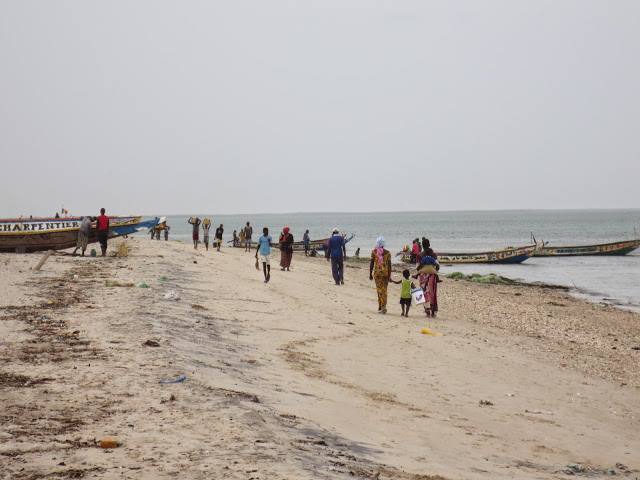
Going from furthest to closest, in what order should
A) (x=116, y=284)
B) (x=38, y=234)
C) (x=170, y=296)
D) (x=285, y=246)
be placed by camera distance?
(x=38, y=234) → (x=285, y=246) → (x=116, y=284) → (x=170, y=296)

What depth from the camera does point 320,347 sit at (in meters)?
11.5

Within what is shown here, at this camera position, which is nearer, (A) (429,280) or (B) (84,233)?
(A) (429,280)

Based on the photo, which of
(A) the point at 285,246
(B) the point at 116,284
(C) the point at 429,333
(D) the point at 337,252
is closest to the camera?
(C) the point at 429,333

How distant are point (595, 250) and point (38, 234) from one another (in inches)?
1707

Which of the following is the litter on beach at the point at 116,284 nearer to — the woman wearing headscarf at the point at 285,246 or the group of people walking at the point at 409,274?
the group of people walking at the point at 409,274

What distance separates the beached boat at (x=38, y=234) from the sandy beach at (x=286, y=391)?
1096 centimetres

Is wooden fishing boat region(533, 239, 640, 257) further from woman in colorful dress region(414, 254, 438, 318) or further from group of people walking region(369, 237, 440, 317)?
group of people walking region(369, 237, 440, 317)

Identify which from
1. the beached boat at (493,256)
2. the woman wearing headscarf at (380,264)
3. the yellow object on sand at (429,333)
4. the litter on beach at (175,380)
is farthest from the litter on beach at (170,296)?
the beached boat at (493,256)

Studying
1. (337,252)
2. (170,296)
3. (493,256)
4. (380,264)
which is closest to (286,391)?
(170,296)

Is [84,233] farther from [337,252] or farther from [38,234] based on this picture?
[337,252]

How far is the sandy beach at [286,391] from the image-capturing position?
17.3 ft

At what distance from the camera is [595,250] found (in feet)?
184

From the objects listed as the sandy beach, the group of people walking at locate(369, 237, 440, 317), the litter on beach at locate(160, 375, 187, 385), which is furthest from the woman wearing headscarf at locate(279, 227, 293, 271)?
the litter on beach at locate(160, 375, 187, 385)

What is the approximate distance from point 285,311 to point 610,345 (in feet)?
24.6
